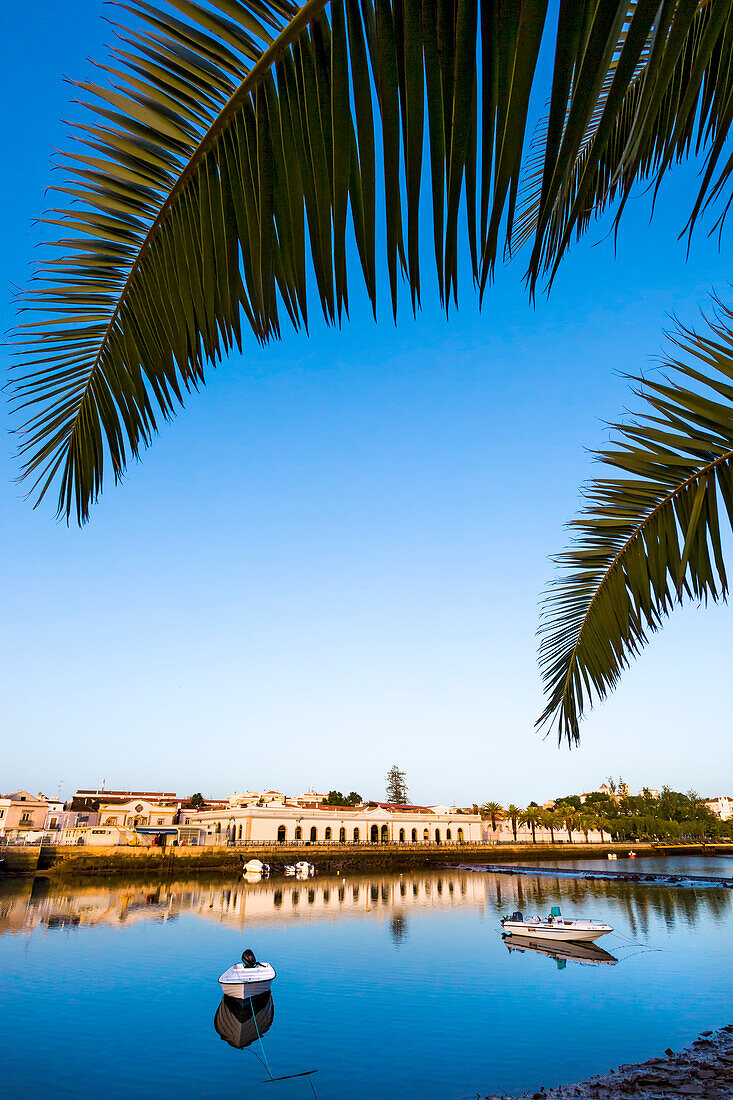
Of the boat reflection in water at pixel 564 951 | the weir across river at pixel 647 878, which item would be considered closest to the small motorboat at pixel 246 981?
the boat reflection in water at pixel 564 951

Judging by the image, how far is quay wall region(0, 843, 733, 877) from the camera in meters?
49.1

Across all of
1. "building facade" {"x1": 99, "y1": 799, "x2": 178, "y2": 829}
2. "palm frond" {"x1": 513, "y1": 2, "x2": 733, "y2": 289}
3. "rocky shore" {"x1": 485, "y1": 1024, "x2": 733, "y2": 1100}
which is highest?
"palm frond" {"x1": 513, "y1": 2, "x2": 733, "y2": 289}

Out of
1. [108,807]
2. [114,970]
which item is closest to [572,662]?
[114,970]

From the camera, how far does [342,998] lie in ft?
68.0

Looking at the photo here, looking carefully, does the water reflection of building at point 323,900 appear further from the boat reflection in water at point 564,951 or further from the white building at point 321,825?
the white building at point 321,825

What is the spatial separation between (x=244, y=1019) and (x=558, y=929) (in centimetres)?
1509

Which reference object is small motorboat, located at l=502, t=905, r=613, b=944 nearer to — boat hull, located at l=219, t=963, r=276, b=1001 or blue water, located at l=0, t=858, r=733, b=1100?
blue water, located at l=0, t=858, r=733, b=1100

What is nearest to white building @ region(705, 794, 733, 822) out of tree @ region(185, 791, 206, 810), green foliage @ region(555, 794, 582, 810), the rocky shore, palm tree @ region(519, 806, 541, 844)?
green foliage @ region(555, 794, 582, 810)

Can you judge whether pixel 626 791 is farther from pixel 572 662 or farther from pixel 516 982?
pixel 572 662

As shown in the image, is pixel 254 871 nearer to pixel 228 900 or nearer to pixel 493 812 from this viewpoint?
pixel 228 900

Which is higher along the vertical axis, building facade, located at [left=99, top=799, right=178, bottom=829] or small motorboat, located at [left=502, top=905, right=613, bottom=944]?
building facade, located at [left=99, top=799, right=178, bottom=829]

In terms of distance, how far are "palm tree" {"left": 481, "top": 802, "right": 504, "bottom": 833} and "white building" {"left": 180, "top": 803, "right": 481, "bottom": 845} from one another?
7231 millimetres

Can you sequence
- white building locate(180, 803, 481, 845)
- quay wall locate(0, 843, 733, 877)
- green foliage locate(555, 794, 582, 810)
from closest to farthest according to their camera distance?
quay wall locate(0, 843, 733, 877) < white building locate(180, 803, 481, 845) < green foliage locate(555, 794, 582, 810)

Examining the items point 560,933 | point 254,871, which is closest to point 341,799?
point 254,871
